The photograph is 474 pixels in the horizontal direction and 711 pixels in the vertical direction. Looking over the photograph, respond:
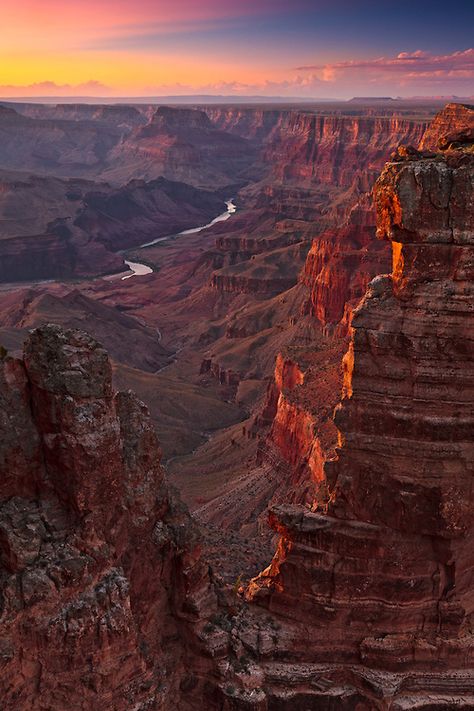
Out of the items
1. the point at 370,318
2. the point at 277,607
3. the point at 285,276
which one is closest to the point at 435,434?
the point at 370,318

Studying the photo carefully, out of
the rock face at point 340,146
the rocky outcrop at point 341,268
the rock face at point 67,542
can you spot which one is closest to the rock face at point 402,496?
the rock face at point 67,542

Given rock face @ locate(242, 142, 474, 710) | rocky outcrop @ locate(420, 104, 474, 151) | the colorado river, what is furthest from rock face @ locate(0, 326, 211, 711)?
the colorado river

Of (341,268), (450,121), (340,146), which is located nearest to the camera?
(450,121)

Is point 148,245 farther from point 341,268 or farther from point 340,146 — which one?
point 341,268

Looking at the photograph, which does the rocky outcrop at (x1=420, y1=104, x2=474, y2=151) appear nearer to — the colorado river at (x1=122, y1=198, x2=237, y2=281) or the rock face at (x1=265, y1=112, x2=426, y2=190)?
the colorado river at (x1=122, y1=198, x2=237, y2=281)

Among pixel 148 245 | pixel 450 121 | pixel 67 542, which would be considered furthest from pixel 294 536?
pixel 148 245
